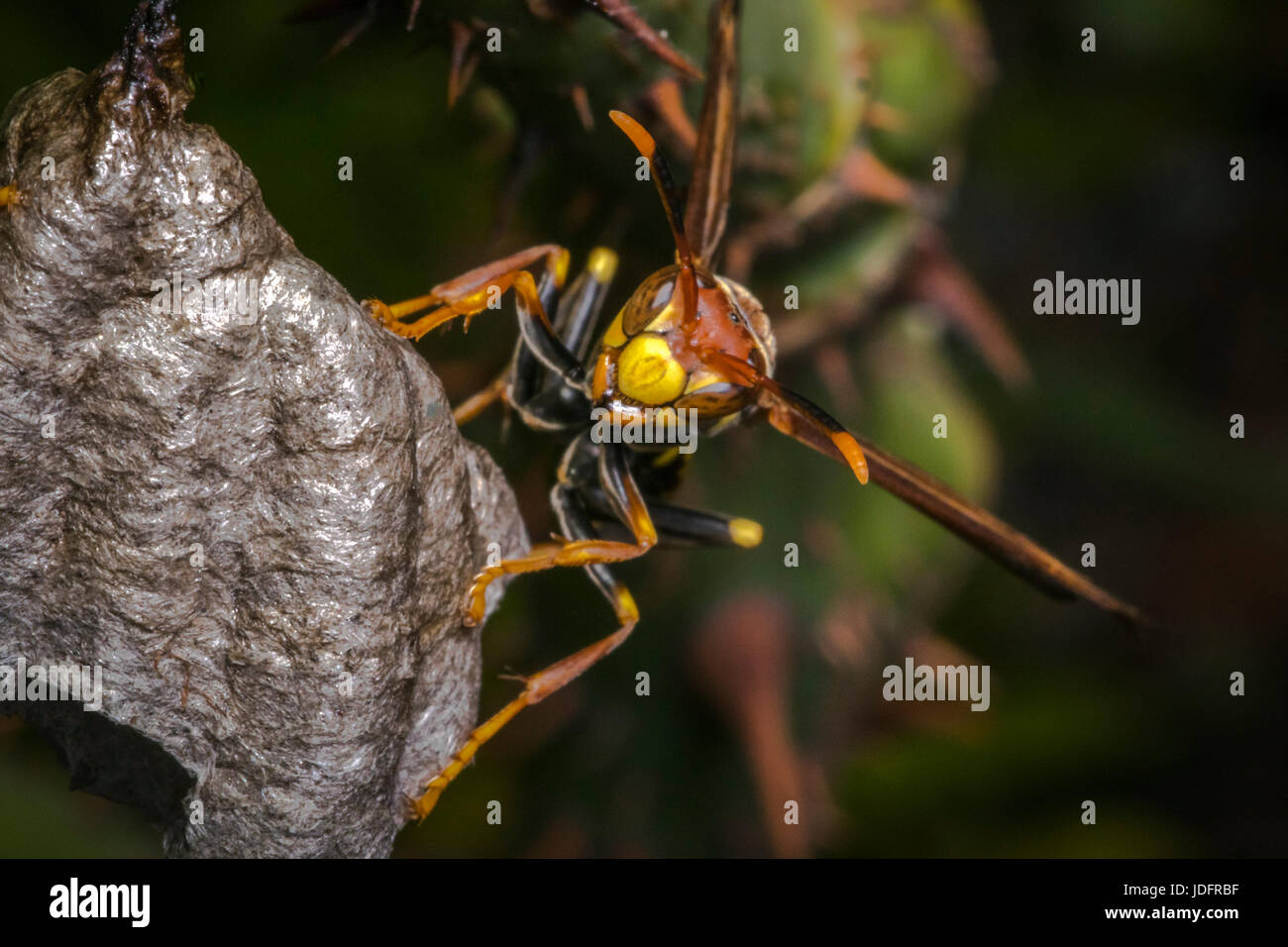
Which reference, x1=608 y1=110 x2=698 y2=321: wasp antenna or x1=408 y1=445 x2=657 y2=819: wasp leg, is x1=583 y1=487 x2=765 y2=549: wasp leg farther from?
x1=608 y1=110 x2=698 y2=321: wasp antenna

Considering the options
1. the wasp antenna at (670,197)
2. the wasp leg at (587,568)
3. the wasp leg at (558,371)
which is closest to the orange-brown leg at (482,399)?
the wasp leg at (558,371)

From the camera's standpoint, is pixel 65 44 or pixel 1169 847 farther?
pixel 1169 847

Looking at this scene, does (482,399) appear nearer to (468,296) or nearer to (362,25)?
(468,296)

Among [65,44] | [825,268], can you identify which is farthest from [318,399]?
[825,268]

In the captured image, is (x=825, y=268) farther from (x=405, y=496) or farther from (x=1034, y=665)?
(x=1034, y=665)

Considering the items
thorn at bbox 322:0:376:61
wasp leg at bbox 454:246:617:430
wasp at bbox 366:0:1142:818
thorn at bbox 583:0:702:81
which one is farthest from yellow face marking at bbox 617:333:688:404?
thorn at bbox 322:0:376:61

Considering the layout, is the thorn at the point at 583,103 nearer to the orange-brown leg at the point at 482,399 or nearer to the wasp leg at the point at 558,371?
the wasp leg at the point at 558,371

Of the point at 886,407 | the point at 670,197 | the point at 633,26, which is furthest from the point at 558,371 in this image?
the point at 886,407
